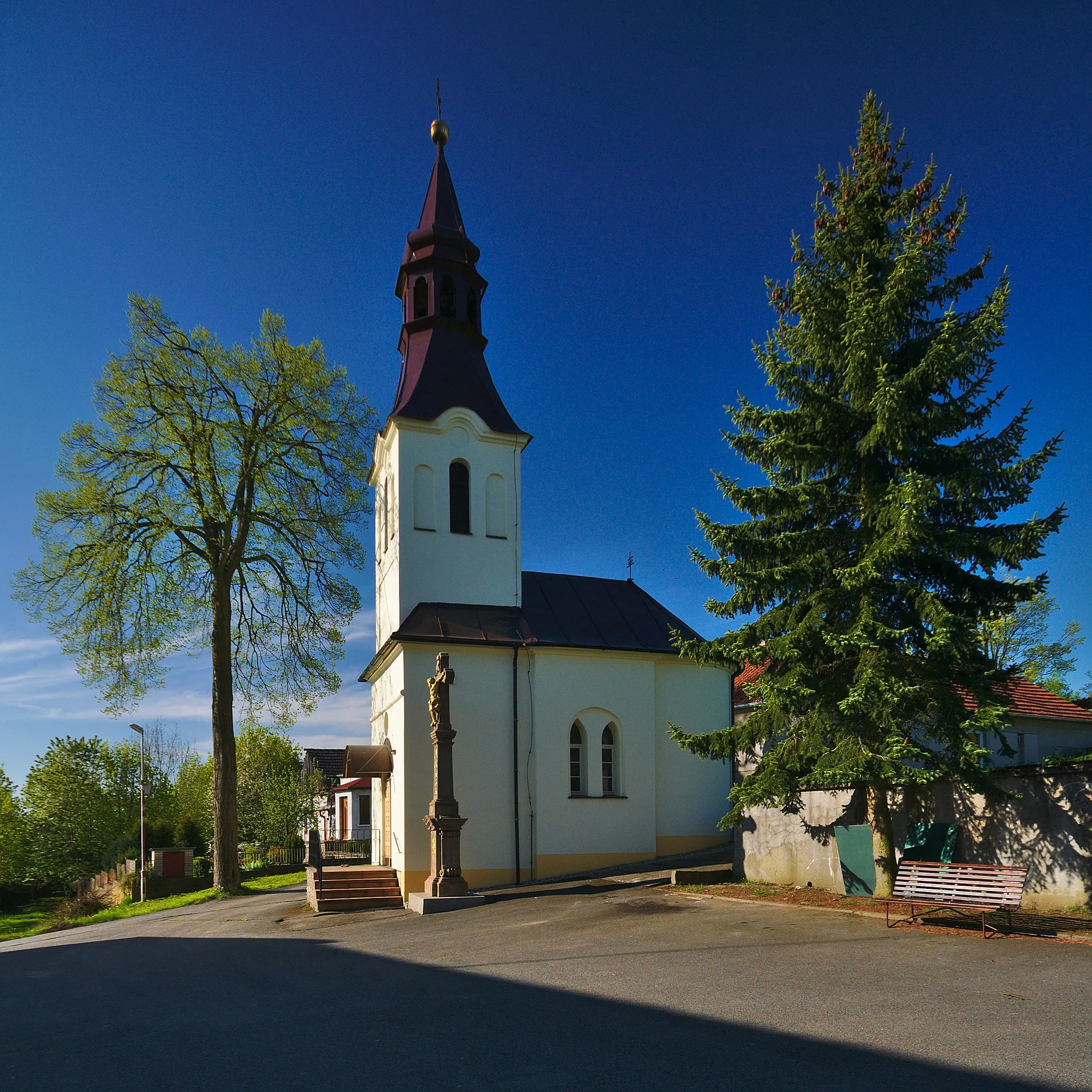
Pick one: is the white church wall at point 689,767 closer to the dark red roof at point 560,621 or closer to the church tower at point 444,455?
the dark red roof at point 560,621

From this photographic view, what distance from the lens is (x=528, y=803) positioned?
Result: 20.2 m

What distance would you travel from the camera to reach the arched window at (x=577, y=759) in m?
21.1

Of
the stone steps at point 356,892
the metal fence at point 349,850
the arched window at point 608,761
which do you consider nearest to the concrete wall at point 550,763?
the arched window at point 608,761

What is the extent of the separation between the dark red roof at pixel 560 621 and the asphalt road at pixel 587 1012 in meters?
8.20

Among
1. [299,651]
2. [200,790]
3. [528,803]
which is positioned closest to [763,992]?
[528,803]

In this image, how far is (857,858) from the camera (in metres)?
13.8

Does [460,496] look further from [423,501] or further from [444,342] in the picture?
→ [444,342]

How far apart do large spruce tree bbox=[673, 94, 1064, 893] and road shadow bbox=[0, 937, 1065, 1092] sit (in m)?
5.47

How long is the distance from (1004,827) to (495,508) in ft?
46.2

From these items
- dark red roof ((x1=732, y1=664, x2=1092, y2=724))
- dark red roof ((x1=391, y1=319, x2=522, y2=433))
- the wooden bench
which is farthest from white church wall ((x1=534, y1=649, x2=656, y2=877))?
the wooden bench

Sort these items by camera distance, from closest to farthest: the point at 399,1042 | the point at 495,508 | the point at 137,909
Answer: the point at 399,1042 < the point at 495,508 < the point at 137,909

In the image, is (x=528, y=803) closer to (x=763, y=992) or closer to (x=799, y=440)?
(x=799, y=440)

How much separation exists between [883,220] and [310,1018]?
41.5 feet

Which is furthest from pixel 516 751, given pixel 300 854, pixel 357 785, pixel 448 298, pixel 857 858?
pixel 357 785
